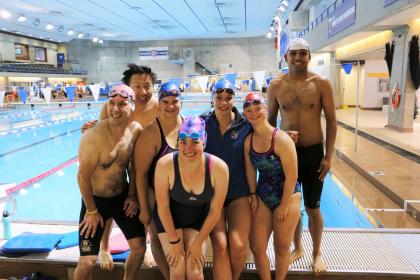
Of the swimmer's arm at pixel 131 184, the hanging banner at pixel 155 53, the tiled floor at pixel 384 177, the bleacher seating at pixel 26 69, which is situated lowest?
the tiled floor at pixel 384 177

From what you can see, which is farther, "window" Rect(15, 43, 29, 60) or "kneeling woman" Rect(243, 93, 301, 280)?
Result: "window" Rect(15, 43, 29, 60)

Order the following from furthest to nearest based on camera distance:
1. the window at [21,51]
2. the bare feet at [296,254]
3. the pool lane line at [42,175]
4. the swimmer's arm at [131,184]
Result: the window at [21,51]
the pool lane line at [42,175]
the bare feet at [296,254]
the swimmer's arm at [131,184]

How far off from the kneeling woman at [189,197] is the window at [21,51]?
32406mm

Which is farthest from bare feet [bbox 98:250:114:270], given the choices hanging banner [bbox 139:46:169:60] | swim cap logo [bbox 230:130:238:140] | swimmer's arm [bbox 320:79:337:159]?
hanging banner [bbox 139:46:169:60]

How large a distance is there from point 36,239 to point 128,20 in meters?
20.4

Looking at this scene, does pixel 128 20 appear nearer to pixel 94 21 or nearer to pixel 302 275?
pixel 94 21

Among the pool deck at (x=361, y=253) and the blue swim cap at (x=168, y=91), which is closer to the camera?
the blue swim cap at (x=168, y=91)

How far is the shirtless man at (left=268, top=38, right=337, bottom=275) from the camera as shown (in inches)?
104

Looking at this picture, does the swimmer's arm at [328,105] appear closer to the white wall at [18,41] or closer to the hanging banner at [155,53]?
the hanging banner at [155,53]

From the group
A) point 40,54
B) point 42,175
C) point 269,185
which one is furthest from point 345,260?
point 40,54

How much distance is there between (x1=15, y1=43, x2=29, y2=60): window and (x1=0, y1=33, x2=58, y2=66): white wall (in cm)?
31

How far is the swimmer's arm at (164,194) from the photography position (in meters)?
2.15

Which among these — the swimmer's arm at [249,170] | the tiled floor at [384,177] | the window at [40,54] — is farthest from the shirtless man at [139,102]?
the window at [40,54]

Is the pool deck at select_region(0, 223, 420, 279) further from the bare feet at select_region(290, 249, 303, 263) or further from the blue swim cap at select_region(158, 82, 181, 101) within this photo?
the blue swim cap at select_region(158, 82, 181, 101)
